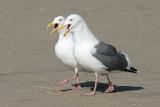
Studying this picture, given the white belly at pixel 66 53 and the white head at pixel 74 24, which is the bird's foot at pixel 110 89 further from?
the white head at pixel 74 24

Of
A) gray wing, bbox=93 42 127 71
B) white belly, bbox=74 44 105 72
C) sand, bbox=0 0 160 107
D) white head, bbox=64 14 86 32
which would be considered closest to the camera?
sand, bbox=0 0 160 107

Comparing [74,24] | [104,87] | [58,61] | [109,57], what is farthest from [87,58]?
[58,61]

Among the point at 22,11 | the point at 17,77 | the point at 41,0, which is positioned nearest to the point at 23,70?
the point at 17,77

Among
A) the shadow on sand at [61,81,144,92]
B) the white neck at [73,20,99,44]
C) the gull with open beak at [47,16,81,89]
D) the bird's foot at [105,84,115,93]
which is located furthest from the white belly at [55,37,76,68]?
the bird's foot at [105,84,115,93]

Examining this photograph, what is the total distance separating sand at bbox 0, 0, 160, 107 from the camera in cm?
1075

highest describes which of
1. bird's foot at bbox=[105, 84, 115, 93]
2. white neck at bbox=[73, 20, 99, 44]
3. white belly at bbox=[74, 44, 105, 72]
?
white neck at bbox=[73, 20, 99, 44]

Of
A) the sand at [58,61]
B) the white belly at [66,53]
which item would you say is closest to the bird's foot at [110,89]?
the sand at [58,61]

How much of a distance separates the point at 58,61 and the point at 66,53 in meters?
2.83

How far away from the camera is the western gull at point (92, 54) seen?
1093 centimetres

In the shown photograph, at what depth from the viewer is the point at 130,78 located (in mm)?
12695

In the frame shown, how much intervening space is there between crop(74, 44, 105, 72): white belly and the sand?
468 mm

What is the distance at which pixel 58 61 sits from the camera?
1449cm

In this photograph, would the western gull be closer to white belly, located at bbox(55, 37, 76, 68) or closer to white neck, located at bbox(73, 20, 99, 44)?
white neck, located at bbox(73, 20, 99, 44)

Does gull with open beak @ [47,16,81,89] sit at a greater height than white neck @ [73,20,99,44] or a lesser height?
lesser
